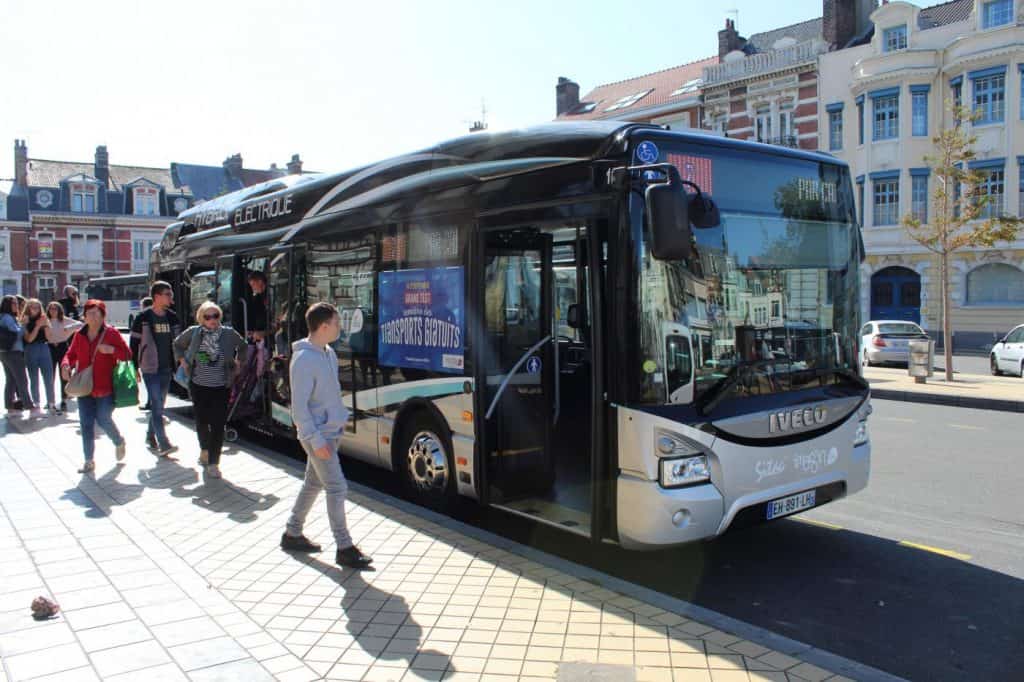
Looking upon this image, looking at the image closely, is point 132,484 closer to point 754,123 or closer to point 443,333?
point 443,333

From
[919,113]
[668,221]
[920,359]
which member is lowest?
[920,359]

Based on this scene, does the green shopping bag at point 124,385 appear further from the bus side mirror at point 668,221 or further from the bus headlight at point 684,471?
the bus side mirror at point 668,221

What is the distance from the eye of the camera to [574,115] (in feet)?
162

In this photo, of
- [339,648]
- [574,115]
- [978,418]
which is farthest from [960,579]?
[574,115]

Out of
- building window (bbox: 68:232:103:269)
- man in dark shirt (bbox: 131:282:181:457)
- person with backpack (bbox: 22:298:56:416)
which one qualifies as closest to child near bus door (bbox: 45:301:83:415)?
person with backpack (bbox: 22:298:56:416)

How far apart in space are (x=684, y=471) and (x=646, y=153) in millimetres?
1968

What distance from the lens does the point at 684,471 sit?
4.99m

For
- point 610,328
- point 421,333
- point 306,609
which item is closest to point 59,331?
point 421,333

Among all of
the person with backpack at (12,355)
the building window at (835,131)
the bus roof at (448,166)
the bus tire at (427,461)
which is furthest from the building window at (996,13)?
the person with backpack at (12,355)

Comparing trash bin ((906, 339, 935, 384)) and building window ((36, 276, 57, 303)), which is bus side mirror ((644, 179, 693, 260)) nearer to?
trash bin ((906, 339, 935, 384))

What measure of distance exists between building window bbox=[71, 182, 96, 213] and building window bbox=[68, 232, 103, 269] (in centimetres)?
188

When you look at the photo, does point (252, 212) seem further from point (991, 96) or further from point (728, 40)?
point (728, 40)

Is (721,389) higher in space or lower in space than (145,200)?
lower

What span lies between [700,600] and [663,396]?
4.25 feet
